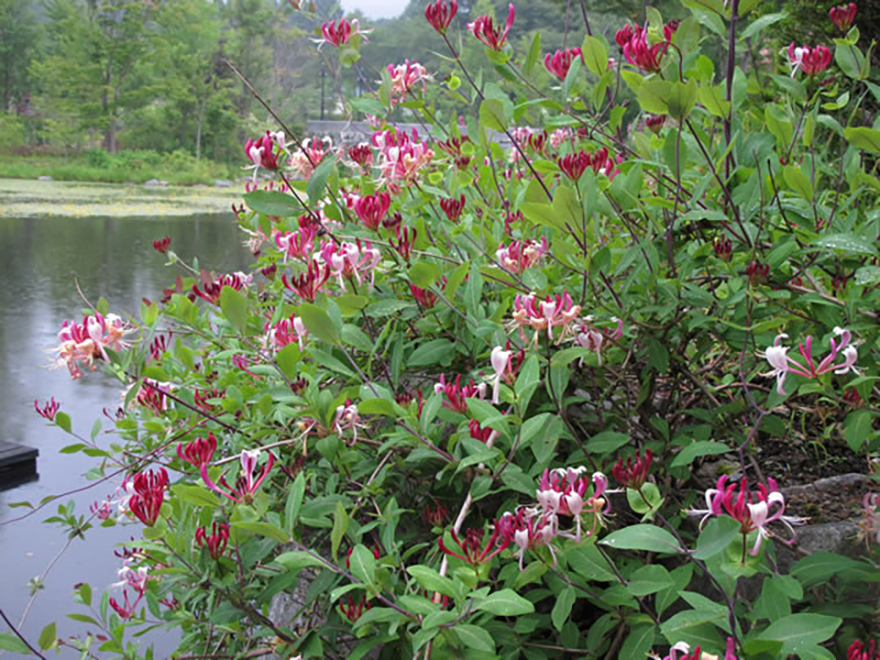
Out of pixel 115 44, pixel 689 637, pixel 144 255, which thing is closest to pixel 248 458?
pixel 689 637

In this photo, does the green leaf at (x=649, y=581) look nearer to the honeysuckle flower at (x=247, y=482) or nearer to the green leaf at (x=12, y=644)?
the honeysuckle flower at (x=247, y=482)

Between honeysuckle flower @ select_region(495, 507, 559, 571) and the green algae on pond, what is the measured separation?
31.2ft

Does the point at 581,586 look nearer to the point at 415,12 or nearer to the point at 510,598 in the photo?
the point at 510,598

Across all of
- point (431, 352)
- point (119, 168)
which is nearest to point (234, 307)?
point (431, 352)

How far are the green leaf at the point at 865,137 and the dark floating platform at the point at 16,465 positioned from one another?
261 cm

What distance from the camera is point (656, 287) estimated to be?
760 mm

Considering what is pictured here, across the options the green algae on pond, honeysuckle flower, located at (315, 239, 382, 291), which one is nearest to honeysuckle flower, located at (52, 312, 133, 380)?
honeysuckle flower, located at (315, 239, 382, 291)

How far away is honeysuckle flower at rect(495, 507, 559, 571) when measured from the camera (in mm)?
575

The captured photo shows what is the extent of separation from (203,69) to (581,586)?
28.5 meters

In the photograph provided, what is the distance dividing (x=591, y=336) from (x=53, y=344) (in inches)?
155

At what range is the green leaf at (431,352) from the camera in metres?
0.80

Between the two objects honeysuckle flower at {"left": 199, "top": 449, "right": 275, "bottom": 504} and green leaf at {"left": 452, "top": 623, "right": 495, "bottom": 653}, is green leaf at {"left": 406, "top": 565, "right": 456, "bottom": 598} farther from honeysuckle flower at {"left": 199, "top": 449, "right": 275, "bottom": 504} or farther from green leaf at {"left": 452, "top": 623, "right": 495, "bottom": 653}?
honeysuckle flower at {"left": 199, "top": 449, "right": 275, "bottom": 504}

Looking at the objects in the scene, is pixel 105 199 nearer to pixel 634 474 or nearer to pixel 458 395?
pixel 458 395

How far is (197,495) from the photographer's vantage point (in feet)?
2.05
